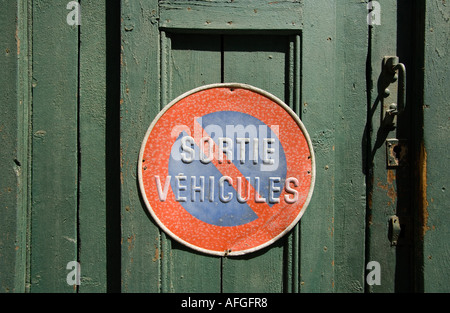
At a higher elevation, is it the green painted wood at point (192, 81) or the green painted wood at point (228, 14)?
the green painted wood at point (228, 14)

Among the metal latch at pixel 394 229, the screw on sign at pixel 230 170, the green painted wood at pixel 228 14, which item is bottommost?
the metal latch at pixel 394 229

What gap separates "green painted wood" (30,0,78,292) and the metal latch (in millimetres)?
970

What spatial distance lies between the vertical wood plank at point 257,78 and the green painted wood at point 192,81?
0.03 m

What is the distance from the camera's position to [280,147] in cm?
107

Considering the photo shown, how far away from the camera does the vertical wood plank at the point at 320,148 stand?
1067mm

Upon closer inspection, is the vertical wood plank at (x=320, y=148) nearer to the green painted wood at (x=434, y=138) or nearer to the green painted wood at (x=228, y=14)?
the green painted wood at (x=228, y=14)

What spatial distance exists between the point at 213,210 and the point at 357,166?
0.47 metres

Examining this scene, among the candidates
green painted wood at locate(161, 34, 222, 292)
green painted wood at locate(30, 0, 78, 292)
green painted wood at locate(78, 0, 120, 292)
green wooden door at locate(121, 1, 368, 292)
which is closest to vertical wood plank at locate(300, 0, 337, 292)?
green wooden door at locate(121, 1, 368, 292)

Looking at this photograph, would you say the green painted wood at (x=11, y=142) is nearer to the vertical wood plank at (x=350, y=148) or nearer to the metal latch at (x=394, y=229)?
the vertical wood plank at (x=350, y=148)

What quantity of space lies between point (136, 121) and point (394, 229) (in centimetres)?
84

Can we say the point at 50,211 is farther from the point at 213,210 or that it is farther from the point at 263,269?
the point at 263,269

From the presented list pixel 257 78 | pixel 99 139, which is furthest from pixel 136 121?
pixel 257 78

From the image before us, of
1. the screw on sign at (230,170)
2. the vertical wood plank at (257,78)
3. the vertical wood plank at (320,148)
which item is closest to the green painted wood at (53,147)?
the screw on sign at (230,170)
